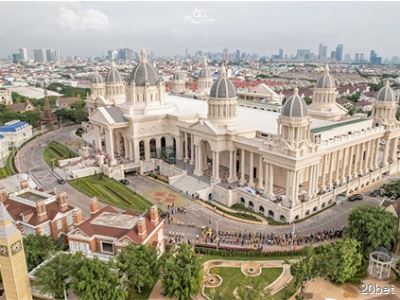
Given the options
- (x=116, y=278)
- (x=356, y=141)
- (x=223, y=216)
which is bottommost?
(x=223, y=216)

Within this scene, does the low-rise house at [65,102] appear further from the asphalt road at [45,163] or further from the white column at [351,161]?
the white column at [351,161]

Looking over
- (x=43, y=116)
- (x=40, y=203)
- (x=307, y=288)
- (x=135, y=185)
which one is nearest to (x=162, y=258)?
(x=307, y=288)

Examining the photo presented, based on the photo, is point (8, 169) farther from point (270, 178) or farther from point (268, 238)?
point (268, 238)

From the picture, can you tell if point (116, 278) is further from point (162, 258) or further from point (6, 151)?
point (6, 151)

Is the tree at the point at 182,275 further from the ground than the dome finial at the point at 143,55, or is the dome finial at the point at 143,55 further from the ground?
the dome finial at the point at 143,55

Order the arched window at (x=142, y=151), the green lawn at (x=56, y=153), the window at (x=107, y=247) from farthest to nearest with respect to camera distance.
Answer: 1. the green lawn at (x=56, y=153)
2. the arched window at (x=142, y=151)
3. the window at (x=107, y=247)

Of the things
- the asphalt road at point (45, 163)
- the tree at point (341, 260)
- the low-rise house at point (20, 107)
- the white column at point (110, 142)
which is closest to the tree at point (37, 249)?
the asphalt road at point (45, 163)
